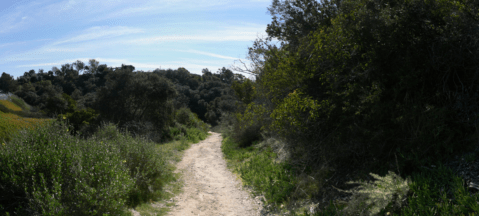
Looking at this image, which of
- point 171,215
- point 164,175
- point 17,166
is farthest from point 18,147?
point 164,175

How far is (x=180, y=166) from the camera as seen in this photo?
11352 mm

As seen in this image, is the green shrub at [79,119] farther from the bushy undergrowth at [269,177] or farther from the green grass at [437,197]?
the green grass at [437,197]

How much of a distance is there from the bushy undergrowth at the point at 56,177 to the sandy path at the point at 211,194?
6.71ft

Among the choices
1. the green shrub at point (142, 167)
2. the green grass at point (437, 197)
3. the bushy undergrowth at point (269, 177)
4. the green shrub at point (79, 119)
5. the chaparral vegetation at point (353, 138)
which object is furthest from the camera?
the green shrub at point (79, 119)

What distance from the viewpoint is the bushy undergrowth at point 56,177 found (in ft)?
12.6

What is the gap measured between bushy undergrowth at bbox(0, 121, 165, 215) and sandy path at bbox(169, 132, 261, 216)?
2.05 metres

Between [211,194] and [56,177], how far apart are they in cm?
453

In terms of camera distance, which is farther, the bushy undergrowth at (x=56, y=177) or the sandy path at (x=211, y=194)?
the sandy path at (x=211, y=194)

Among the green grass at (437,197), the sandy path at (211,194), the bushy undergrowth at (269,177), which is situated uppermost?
the green grass at (437,197)

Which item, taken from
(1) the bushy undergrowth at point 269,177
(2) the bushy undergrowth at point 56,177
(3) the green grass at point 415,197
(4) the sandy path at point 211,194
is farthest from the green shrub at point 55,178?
(3) the green grass at point 415,197

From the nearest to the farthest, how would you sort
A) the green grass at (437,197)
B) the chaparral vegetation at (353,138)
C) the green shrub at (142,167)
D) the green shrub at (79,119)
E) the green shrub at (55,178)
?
the green grass at (437,197) < the green shrub at (55,178) < the chaparral vegetation at (353,138) < the green shrub at (142,167) < the green shrub at (79,119)

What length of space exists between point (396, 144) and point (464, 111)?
122 cm

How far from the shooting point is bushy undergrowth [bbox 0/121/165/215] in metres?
3.84

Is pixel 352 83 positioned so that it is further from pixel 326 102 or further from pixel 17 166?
pixel 17 166
